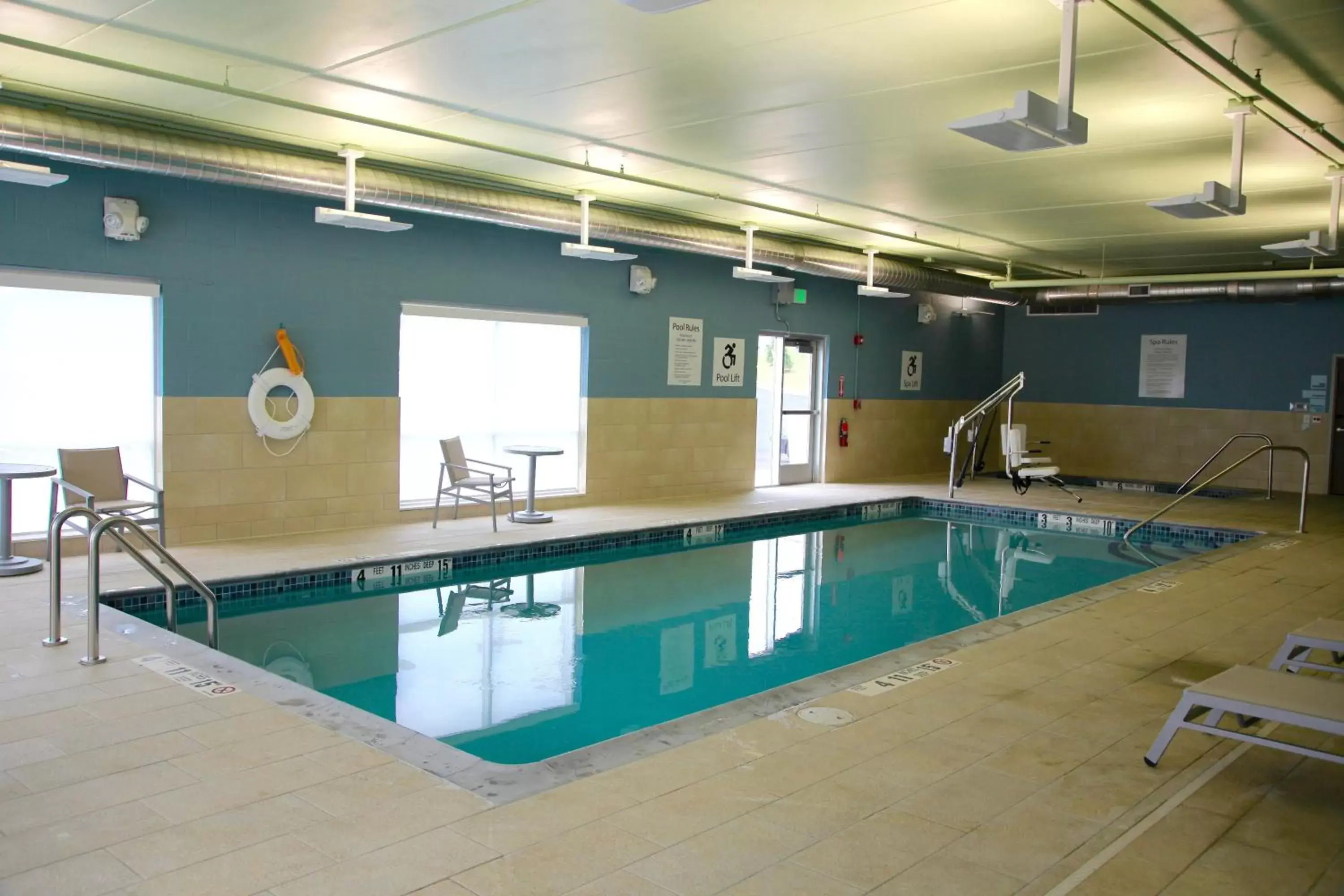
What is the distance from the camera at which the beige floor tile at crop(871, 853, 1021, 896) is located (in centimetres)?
244

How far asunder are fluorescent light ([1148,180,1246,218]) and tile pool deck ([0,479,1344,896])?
2.35 meters

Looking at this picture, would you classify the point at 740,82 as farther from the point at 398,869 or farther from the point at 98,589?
the point at 398,869

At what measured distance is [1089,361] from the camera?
47.5ft

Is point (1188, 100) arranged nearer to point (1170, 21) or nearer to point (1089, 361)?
point (1170, 21)

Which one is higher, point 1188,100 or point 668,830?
point 1188,100

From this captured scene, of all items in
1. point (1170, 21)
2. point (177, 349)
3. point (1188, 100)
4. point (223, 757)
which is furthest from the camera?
point (177, 349)

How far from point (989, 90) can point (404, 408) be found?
532 cm

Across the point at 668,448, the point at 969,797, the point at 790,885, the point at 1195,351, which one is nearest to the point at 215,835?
the point at 790,885

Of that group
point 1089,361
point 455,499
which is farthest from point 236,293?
point 1089,361

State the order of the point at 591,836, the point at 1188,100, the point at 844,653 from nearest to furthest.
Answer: the point at 591,836 → the point at 1188,100 → the point at 844,653

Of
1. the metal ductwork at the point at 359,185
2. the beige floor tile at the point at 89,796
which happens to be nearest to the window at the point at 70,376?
the metal ductwork at the point at 359,185

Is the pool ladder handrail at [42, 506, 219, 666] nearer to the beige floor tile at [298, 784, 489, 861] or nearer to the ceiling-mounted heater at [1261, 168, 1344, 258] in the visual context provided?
the beige floor tile at [298, 784, 489, 861]

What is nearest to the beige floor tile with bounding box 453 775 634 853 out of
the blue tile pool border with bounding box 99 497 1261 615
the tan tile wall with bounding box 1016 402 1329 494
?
the blue tile pool border with bounding box 99 497 1261 615

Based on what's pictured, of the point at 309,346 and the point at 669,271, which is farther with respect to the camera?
the point at 669,271
